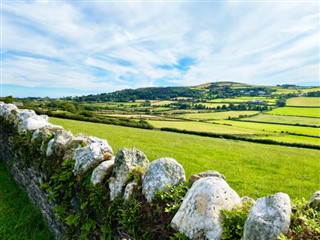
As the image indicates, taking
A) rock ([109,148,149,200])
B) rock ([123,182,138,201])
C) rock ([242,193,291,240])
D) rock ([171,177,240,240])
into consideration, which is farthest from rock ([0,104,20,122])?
rock ([242,193,291,240])

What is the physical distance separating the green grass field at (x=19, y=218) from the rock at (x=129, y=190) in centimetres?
362

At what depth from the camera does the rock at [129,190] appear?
Result: 4.29 meters

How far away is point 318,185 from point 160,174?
7.85 m

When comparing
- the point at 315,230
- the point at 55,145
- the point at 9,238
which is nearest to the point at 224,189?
the point at 315,230

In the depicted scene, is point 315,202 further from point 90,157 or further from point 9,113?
point 9,113

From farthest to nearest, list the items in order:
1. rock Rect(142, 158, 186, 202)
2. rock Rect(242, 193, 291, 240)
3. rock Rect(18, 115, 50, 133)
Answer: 1. rock Rect(18, 115, 50, 133)
2. rock Rect(142, 158, 186, 202)
3. rock Rect(242, 193, 291, 240)

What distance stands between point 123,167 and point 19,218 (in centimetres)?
468

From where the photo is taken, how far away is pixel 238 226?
9.94 ft

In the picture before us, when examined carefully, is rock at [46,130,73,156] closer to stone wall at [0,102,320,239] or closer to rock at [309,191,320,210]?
stone wall at [0,102,320,239]

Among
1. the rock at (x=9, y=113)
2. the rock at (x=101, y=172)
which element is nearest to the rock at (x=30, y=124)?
the rock at (x=9, y=113)

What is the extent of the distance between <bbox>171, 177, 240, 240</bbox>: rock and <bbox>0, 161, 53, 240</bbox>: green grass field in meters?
4.81

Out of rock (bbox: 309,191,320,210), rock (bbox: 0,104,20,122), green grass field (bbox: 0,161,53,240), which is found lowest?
green grass field (bbox: 0,161,53,240)

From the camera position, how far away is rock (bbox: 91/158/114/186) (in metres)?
5.12

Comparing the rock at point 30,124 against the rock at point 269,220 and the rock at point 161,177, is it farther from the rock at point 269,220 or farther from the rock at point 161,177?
the rock at point 269,220
